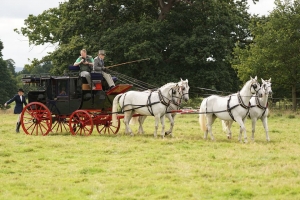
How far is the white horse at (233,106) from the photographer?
16.0 meters

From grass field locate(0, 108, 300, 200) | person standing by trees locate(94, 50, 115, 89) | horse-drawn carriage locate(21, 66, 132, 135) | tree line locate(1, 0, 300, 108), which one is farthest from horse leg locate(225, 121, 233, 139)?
tree line locate(1, 0, 300, 108)

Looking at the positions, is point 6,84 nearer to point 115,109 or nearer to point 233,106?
point 115,109

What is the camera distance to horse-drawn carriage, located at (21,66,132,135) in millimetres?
17797

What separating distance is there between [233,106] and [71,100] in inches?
216

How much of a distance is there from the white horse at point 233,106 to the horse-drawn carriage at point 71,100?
3060mm

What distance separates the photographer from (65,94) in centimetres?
1802

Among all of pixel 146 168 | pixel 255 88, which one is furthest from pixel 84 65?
pixel 146 168

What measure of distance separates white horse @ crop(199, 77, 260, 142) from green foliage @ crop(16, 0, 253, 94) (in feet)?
47.1

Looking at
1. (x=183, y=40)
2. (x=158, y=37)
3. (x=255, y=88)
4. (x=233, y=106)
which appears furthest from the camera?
(x=158, y=37)

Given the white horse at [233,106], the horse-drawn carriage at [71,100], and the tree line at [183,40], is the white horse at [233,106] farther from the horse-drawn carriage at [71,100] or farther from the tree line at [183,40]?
the tree line at [183,40]

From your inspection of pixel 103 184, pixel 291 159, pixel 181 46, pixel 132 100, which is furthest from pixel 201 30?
pixel 103 184

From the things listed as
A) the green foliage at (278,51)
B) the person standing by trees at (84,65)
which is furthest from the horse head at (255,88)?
the green foliage at (278,51)

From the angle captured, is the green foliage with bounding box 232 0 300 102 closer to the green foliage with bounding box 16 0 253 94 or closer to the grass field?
the green foliage with bounding box 16 0 253 94

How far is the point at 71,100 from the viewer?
58.6ft
